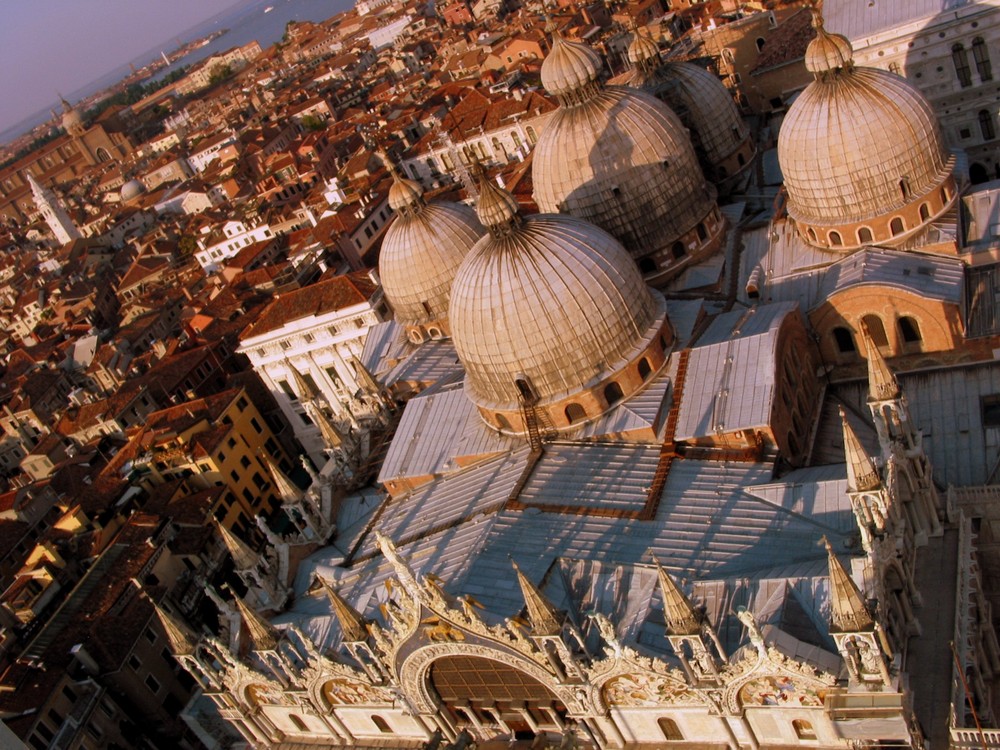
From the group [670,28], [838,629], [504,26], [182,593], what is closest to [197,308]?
[182,593]

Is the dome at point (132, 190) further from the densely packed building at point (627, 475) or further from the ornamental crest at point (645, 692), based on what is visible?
the ornamental crest at point (645, 692)

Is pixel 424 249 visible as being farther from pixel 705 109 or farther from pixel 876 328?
pixel 876 328

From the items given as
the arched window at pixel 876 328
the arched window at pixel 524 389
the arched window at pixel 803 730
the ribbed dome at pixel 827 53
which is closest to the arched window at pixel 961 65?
the ribbed dome at pixel 827 53

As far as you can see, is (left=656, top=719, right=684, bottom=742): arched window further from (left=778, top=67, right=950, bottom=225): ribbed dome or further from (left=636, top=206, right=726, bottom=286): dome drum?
(left=778, top=67, right=950, bottom=225): ribbed dome

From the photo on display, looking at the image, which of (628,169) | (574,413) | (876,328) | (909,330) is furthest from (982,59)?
(574,413)

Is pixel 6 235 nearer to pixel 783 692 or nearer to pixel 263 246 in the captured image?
pixel 263 246

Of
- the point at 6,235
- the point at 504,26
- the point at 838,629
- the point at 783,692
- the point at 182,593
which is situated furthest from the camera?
the point at 6,235
